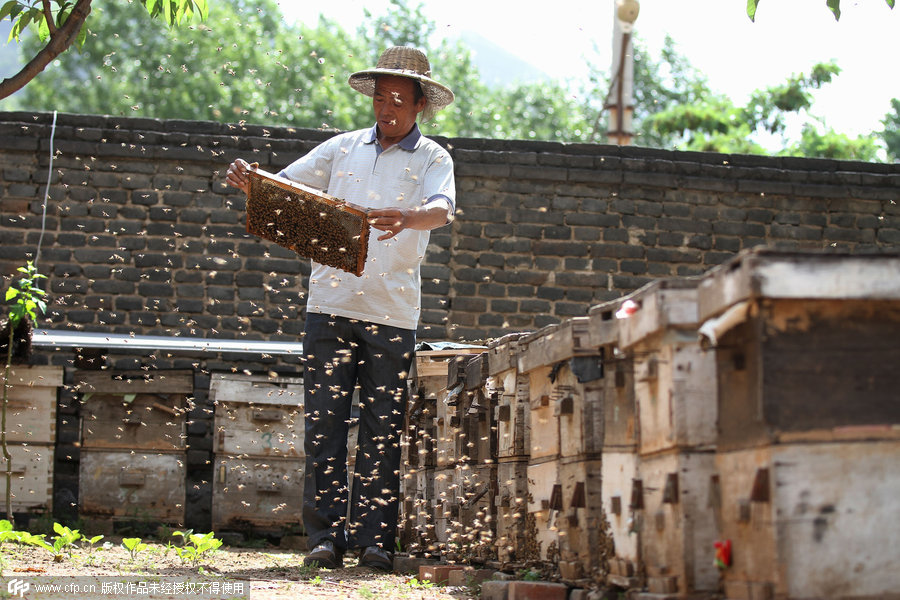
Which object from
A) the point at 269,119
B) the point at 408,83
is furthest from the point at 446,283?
the point at 269,119

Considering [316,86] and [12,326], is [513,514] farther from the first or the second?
[316,86]

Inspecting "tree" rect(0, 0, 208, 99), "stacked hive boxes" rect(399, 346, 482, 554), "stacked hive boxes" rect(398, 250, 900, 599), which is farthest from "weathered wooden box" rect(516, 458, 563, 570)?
"tree" rect(0, 0, 208, 99)

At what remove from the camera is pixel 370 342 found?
20.2 ft

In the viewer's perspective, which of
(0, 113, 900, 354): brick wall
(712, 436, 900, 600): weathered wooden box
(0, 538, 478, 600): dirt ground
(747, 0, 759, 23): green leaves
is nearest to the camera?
(712, 436, 900, 600): weathered wooden box

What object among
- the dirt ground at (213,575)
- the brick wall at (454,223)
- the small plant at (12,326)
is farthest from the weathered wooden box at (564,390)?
the brick wall at (454,223)

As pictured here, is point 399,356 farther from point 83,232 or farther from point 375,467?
point 83,232

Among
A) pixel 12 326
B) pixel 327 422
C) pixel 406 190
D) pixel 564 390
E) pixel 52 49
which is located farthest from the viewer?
pixel 12 326

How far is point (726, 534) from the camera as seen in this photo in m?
3.53

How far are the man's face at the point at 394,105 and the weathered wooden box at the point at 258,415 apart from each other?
2825 millimetres

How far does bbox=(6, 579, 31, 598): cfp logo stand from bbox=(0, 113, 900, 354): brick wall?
5.76m

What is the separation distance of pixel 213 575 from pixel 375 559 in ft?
3.26

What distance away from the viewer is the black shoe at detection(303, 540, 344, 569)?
235 inches

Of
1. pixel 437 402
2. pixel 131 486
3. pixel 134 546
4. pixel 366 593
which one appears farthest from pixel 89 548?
pixel 366 593

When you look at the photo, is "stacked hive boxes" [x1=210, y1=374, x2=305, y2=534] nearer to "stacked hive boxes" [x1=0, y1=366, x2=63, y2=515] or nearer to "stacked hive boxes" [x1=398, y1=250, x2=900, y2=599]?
"stacked hive boxes" [x1=0, y1=366, x2=63, y2=515]
